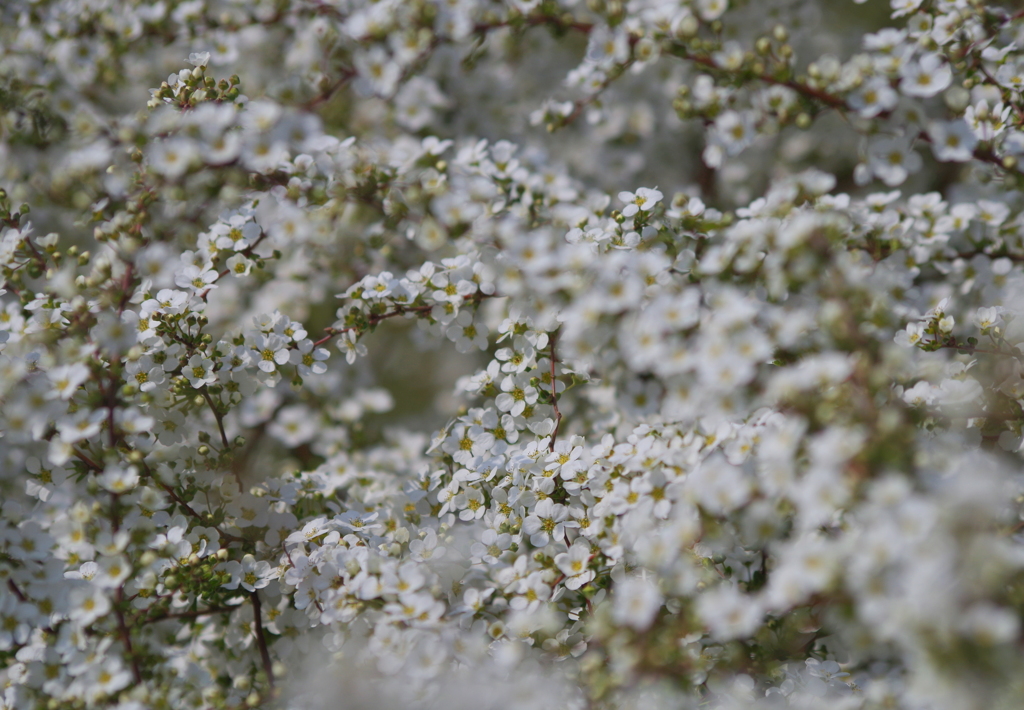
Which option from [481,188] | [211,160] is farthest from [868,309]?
[211,160]

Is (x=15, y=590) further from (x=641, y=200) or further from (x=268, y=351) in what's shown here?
(x=641, y=200)

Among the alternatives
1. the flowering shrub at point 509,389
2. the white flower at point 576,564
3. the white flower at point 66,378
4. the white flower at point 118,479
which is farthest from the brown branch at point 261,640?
the white flower at point 576,564

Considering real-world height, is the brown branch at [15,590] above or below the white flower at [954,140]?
below

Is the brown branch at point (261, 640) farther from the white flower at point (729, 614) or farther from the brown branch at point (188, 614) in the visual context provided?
the white flower at point (729, 614)

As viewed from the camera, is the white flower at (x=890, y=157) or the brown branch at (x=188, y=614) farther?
the white flower at (x=890, y=157)

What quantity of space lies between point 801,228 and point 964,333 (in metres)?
1.50

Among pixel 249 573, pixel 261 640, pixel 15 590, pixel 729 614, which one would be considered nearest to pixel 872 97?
pixel 729 614

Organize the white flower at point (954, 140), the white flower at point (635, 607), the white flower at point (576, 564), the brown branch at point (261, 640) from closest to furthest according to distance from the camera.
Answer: the white flower at point (635, 607), the white flower at point (576, 564), the brown branch at point (261, 640), the white flower at point (954, 140)

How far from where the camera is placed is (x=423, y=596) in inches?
82.4

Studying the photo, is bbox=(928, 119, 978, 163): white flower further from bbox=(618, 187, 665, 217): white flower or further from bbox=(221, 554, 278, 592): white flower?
bbox=(221, 554, 278, 592): white flower

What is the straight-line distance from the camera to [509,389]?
8.81 ft

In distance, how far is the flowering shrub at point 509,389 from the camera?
1.70m

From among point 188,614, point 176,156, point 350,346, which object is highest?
point 176,156

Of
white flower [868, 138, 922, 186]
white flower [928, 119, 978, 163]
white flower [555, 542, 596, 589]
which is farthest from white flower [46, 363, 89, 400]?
white flower [928, 119, 978, 163]
